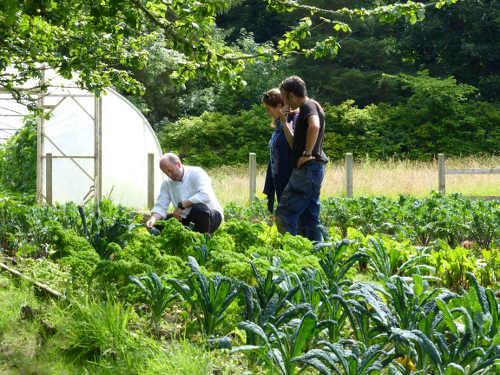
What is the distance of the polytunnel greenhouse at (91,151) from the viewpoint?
1102 centimetres

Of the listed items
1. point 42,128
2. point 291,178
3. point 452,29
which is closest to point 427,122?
point 452,29

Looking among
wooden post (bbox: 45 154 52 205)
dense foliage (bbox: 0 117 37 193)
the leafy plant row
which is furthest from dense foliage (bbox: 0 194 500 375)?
dense foliage (bbox: 0 117 37 193)

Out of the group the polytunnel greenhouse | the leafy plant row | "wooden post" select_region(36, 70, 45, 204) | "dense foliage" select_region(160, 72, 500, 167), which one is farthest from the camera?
"dense foliage" select_region(160, 72, 500, 167)

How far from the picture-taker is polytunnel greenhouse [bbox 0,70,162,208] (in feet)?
36.1

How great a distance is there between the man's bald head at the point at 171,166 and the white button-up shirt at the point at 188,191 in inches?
3.4

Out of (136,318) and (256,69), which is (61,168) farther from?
(256,69)

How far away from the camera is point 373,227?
6.36 m

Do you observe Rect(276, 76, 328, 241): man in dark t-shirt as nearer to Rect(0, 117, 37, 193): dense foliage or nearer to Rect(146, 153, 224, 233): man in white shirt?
Rect(146, 153, 224, 233): man in white shirt

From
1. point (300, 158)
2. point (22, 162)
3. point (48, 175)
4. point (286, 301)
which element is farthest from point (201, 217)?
point (22, 162)

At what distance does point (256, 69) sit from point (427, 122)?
25.8 feet

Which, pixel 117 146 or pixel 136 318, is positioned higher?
pixel 117 146

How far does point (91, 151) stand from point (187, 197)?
6681 mm

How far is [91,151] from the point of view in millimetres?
11414

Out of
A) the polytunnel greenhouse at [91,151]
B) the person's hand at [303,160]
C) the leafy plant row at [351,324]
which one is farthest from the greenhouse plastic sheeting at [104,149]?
the leafy plant row at [351,324]
